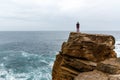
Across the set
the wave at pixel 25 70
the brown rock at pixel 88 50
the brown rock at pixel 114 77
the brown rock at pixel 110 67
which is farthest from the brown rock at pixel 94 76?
the wave at pixel 25 70

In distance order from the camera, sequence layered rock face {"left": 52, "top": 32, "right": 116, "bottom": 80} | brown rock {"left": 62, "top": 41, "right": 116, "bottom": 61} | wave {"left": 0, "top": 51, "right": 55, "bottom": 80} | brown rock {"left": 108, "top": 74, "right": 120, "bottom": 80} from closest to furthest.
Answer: brown rock {"left": 108, "top": 74, "right": 120, "bottom": 80}
layered rock face {"left": 52, "top": 32, "right": 116, "bottom": 80}
brown rock {"left": 62, "top": 41, "right": 116, "bottom": 61}
wave {"left": 0, "top": 51, "right": 55, "bottom": 80}

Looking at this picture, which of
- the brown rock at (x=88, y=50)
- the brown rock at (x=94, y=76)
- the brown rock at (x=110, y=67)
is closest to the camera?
the brown rock at (x=94, y=76)

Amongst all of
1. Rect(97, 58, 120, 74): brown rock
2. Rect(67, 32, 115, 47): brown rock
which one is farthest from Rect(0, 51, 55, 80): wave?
Rect(97, 58, 120, 74): brown rock

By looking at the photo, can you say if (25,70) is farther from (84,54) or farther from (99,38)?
(84,54)

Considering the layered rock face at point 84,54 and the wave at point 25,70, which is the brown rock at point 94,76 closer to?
the layered rock face at point 84,54

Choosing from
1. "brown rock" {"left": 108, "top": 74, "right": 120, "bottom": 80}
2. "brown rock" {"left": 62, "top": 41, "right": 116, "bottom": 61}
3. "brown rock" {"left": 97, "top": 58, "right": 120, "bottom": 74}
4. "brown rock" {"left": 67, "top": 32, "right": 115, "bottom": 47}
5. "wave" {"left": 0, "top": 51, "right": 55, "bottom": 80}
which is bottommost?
"wave" {"left": 0, "top": 51, "right": 55, "bottom": 80}

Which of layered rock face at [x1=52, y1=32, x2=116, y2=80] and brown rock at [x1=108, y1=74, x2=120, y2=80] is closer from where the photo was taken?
brown rock at [x1=108, y1=74, x2=120, y2=80]

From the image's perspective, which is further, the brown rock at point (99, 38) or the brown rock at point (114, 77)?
the brown rock at point (99, 38)

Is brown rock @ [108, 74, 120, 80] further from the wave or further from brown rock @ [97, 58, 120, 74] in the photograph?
the wave

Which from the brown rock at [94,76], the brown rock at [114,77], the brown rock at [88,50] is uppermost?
the brown rock at [88,50]

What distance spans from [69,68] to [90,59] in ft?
7.16

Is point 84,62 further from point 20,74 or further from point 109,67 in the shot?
point 20,74

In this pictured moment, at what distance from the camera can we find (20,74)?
48.3 metres

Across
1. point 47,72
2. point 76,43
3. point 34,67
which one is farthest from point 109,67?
point 34,67
